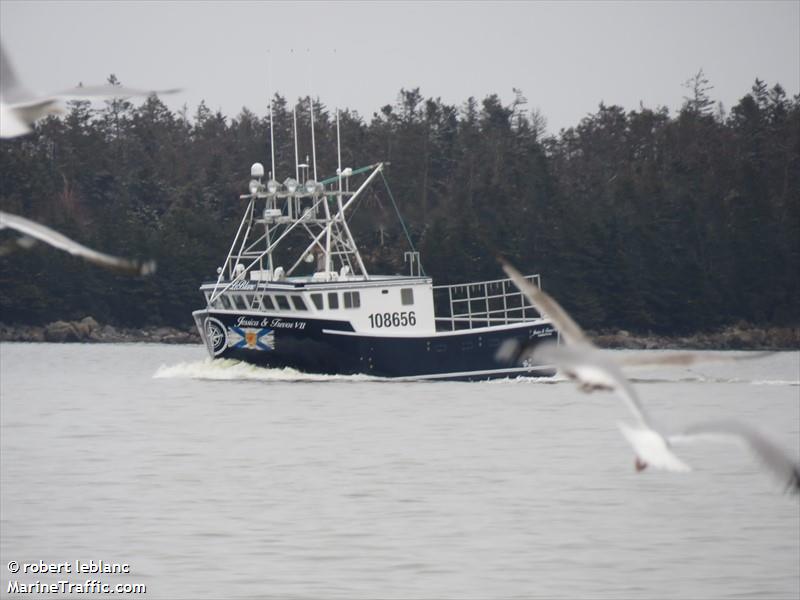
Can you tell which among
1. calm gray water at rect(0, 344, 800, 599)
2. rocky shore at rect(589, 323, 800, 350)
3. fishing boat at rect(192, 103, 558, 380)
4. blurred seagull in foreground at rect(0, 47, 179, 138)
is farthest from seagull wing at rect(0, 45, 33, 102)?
rocky shore at rect(589, 323, 800, 350)

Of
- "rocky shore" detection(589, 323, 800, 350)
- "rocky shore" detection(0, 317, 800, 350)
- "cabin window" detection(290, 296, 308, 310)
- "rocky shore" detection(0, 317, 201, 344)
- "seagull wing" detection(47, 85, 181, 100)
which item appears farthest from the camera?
"rocky shore" detection(0, 317, 201, 344)

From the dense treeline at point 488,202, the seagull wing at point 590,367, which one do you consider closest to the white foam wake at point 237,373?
the dense treeline at point 488,202

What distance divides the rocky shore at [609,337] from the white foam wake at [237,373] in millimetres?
26717

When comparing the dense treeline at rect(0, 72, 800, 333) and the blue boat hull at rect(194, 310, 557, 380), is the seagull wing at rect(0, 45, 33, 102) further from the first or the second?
the dense treeline at rect(0, 72, 800, 333)

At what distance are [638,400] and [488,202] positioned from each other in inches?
3223

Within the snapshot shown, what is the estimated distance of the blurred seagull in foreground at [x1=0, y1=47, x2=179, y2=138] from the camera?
5.19 m

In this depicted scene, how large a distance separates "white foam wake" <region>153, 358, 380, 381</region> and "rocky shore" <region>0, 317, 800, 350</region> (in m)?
26.7

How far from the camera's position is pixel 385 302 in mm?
42250

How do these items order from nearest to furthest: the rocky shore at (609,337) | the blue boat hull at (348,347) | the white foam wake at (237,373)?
the blue boat hull at (348,347) < the white foam wake at (237,373) < the rocky shore at (609,337)

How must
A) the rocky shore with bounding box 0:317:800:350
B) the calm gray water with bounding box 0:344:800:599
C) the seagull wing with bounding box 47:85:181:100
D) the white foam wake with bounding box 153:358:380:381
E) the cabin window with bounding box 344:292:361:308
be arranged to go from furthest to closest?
the rocky shore with bounding box 0:317:800:350
the white foam wake with bounding box 153:358:380:381
the cabin window with bounding box 344:292:361:308
the calm gray water with bounding box 0:344:800:599
the seagull wing with bounding box 47:85:181:100

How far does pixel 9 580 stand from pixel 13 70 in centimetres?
1085

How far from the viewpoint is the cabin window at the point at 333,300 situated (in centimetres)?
4162

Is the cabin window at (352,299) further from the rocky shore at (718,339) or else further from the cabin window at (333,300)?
the rocky shore at (718,339)

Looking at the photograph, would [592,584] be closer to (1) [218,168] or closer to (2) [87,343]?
(2) [87,343]
